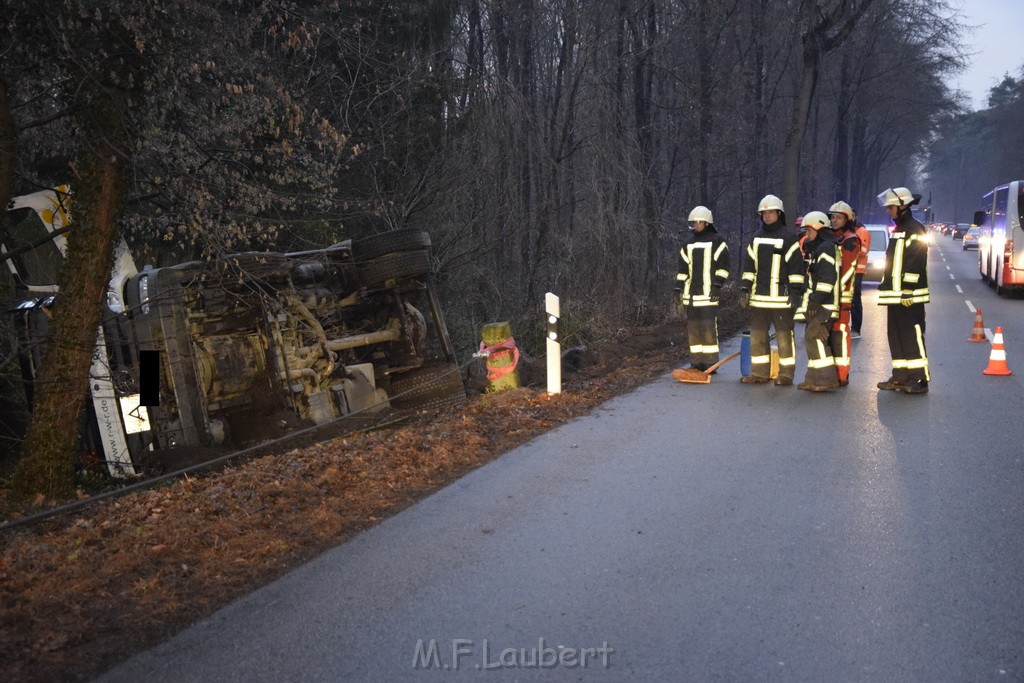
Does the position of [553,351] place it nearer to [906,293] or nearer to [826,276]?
[826,276]

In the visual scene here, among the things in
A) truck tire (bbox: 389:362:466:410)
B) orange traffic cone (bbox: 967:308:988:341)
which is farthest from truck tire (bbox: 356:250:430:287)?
orange traffic cone (bbox: 967:308:988:341)

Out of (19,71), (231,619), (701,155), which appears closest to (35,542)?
(231,619)

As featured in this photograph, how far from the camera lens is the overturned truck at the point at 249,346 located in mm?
8953

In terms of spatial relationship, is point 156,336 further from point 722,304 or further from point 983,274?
point 983,274

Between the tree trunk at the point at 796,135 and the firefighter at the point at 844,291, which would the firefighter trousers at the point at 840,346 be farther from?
the tree trunk at the point at 796,135

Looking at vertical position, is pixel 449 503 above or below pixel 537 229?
below

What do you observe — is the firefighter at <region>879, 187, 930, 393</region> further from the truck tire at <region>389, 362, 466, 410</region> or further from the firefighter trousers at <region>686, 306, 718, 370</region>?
the truck tire at <region>389, 362, 466, 410</region>

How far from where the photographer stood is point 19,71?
8.24 meters

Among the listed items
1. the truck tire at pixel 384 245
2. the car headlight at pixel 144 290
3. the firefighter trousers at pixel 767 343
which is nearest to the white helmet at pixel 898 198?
the firefighter trousers at pixel 767 343

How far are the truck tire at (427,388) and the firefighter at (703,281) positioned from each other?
2883 millimetres

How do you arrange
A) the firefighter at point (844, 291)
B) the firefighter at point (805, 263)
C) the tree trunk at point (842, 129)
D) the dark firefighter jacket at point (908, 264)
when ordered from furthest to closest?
the tree trunk at point (842, 129) < the firefighter at point (844, 291) < the firefighter at point (805, 263) < the dark firefighter jacket at point (908, 264)

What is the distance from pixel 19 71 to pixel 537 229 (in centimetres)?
941

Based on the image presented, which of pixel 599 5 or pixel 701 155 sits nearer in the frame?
pixel 599 5

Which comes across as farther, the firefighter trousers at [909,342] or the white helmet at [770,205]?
the white helmet at [770,205]
